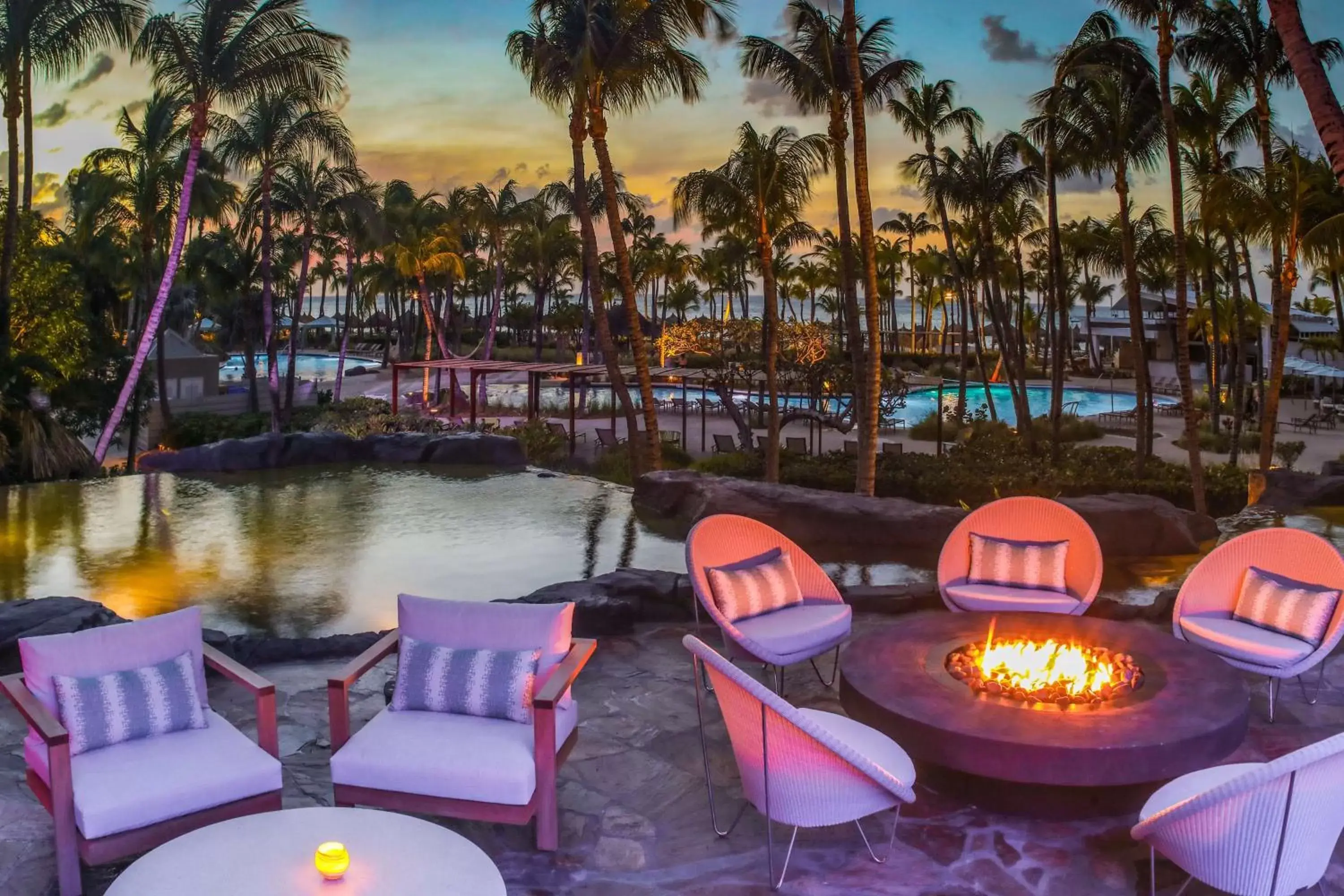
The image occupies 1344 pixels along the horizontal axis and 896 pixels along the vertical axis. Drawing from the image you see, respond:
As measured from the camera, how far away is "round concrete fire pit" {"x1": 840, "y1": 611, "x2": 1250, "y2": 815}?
4250 mm

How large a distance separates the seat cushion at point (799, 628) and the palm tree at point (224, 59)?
1506 cm

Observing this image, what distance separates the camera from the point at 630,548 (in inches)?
460

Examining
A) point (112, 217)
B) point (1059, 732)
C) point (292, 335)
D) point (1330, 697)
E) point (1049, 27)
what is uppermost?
point (1049, 27)

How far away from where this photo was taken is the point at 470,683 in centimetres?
455

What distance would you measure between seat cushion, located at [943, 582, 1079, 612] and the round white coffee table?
407cm

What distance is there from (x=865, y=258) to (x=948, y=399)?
28.3 metres

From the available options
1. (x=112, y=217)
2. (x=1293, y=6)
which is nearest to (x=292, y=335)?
(x=112, y=217)

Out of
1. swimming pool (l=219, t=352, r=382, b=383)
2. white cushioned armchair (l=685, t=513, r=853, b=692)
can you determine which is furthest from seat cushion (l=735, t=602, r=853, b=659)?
swimming pool (l=219, t=352, r=382, b=383)

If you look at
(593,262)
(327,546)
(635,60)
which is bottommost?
(327,546)

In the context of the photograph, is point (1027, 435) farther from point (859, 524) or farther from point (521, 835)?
point (521, 835)

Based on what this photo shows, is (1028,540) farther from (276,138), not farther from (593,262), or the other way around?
(276,138)

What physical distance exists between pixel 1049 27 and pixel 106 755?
23.1m

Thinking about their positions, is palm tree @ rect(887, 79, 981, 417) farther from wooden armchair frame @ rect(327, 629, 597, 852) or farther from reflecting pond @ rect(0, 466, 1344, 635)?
wooden armchair frame @ rect(327, 629, 597, 852)

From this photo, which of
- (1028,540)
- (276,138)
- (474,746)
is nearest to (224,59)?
(276,138)
